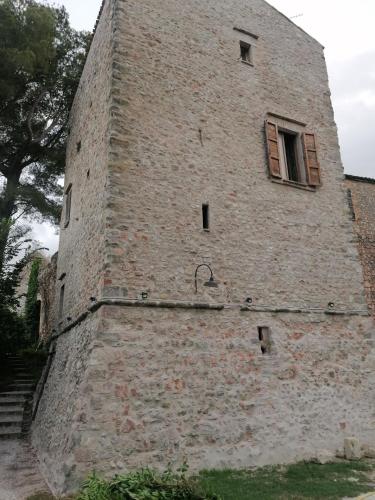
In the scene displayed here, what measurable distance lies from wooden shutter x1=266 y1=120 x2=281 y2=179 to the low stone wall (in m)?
3.48

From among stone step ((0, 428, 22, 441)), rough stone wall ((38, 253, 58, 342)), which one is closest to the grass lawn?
stone step ((0, 428, 22, 441))

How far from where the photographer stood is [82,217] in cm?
930

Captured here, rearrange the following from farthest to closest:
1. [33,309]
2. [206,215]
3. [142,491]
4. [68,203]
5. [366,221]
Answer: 1. [33,309]
2. [366,221]
3. [68,203]
4. [206,215]
5. [142,491]

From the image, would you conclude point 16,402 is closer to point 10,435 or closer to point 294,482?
point 10,435

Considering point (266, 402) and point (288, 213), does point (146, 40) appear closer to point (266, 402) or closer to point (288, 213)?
point (288, 213)

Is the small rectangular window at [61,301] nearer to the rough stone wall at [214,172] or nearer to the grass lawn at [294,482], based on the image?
the rough stone wall at [214,172]

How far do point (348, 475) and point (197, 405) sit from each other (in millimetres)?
2678

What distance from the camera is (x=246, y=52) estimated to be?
34.9 ft

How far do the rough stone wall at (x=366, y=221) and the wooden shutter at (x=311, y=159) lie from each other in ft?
11.2

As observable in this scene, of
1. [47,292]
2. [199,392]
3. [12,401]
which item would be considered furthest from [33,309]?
[199,392]

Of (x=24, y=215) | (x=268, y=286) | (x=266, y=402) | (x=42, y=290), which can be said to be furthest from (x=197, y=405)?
(x=42, y=290)

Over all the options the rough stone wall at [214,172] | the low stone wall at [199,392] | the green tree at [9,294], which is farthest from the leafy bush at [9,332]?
the rough stone wall at [214,172]

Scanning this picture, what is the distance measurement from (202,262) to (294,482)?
400cm

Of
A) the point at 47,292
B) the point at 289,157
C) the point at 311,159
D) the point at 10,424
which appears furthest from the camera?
the point at 47,292
